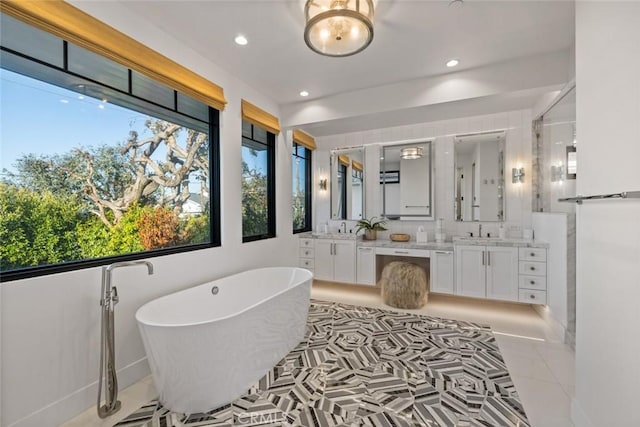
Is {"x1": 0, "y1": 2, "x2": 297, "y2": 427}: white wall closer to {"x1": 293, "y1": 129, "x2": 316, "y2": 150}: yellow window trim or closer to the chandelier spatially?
the chandelier

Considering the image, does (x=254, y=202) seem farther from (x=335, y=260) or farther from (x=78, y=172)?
(x=78, y=172)

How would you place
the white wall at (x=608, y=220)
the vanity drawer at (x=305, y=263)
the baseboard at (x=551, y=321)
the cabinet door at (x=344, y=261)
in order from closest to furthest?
the white wall at (x=608, y=220) < the baseboard at (x=551, y=321) < the cabinet door at (x=344, y=261) < the vanity drawer at (x=305, y=263)

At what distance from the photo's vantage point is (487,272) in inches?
129

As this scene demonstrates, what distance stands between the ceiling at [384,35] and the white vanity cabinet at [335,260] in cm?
234

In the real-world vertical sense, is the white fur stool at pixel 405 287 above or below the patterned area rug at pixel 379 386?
above

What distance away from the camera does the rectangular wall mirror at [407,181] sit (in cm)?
411

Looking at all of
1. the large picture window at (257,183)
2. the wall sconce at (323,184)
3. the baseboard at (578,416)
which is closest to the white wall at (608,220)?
the baseboard at (578,416)

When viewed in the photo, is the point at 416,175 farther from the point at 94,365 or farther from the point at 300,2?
the point at 94,365

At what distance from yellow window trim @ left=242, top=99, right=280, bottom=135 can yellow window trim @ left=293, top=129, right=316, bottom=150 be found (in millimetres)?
535

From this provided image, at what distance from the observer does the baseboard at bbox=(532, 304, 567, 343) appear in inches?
104

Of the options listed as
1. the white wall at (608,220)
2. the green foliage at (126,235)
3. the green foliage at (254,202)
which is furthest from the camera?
the green foliage at (254,202)

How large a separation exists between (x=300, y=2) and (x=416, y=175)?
2952mm

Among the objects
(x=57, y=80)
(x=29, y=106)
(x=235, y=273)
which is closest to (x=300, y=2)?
(x=57, y=80)

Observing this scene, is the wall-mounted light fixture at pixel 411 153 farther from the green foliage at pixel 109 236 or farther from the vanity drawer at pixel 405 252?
the green foliage at pixel 109 236
